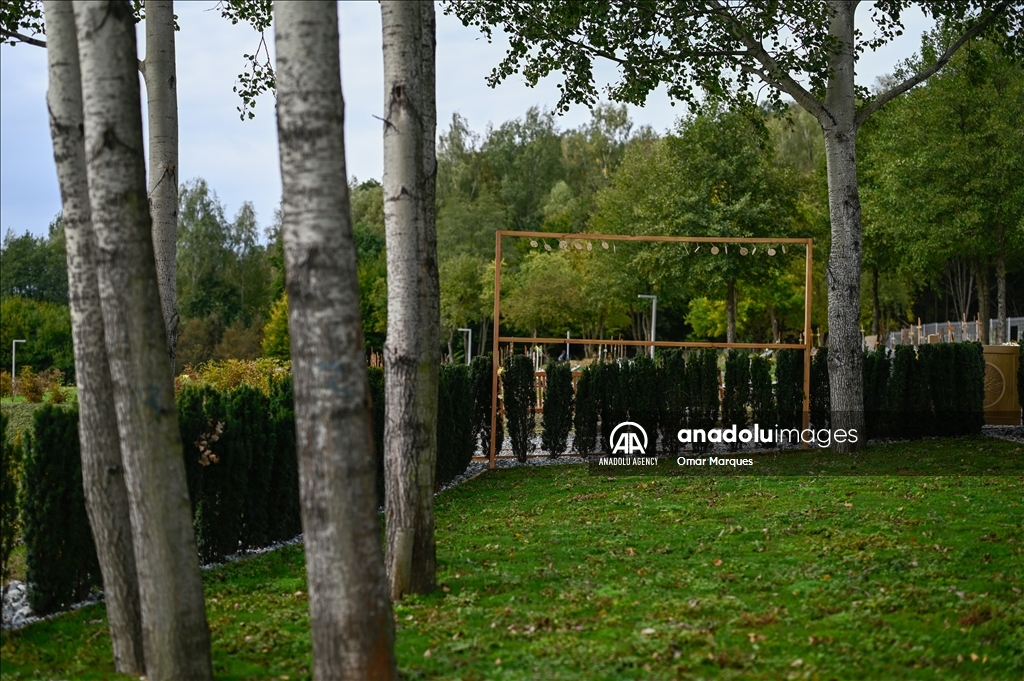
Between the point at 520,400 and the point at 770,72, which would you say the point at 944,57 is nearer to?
the point at 770,72

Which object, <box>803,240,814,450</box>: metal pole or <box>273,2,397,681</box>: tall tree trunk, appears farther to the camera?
<box>803,240,814,450</box>: metal pole

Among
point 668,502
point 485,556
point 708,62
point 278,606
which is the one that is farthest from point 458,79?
point 278,606

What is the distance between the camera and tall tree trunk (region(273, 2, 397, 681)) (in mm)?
3887

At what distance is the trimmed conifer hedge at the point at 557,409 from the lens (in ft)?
44.1

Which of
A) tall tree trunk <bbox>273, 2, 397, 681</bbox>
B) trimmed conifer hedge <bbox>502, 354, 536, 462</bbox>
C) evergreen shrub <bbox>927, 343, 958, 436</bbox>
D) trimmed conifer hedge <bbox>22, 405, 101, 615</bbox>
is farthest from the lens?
evergreen shrub <bbox>927, 343, 958, 436</bbox>

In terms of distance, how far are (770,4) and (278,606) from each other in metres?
10.2

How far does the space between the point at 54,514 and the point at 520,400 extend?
8046mm

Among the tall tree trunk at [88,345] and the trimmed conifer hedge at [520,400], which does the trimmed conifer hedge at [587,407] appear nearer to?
the trimmed conifer hedge at [520,400]

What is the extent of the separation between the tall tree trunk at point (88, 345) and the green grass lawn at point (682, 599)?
0.55 m

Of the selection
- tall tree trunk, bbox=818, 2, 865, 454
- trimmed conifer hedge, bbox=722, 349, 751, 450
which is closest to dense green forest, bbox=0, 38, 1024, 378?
tall tree trunk, bbox=818, 2, 865, 454

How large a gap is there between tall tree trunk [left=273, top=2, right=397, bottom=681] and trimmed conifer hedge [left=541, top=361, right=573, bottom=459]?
950 cm

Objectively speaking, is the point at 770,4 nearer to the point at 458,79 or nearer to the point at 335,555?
the point at 458,79

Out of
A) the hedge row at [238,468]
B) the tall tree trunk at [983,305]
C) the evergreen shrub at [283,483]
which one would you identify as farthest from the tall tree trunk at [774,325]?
the hedge row at [238,468]

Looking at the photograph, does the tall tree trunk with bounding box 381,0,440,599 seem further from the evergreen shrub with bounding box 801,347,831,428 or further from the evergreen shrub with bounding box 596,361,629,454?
the evergreen shrub with bounding box 801,347,831,428
